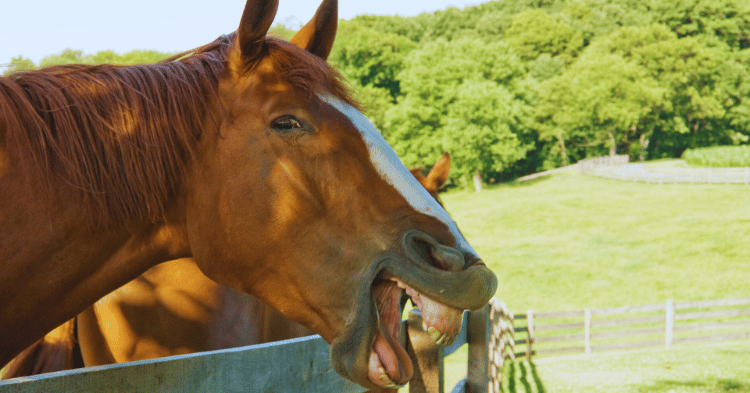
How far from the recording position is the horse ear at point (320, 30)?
174 centimetres

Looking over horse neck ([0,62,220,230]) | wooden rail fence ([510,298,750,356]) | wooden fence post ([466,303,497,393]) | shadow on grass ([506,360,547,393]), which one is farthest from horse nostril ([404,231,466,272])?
wooden rail fence ([510,298,750,356])

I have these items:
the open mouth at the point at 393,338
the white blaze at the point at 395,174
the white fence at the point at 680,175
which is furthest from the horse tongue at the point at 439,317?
the white fence at the point at 680,175

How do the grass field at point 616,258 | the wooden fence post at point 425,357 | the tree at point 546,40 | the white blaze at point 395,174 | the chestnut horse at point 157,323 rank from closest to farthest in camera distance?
the white blaze at point 395,174 < the chestnut horse at point 157,323 < the wooden fence post at point 425,357 < the grass field at point 616,258 < the tree at point 546,40

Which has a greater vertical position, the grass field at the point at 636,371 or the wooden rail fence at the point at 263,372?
the wooden rail fence at the point at 263,372

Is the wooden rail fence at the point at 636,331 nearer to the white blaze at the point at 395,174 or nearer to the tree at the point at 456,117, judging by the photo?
the white blaze at the point at 395,174

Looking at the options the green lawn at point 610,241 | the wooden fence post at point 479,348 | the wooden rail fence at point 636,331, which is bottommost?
the green lawn at point 610,241

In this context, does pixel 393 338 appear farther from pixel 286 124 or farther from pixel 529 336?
pixel 529 336

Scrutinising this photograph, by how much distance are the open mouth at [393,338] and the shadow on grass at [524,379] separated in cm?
985

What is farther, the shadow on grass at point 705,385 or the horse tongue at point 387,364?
the shadow on grass at point 705,385

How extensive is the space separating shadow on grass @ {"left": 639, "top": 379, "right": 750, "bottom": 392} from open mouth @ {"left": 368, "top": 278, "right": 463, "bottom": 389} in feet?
30.9

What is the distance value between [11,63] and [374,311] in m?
1.38

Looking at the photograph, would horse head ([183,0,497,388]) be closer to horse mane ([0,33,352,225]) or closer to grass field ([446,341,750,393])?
horse mane ([0,33,352,225])

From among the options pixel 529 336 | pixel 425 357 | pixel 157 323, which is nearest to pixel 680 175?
pixel 529 336

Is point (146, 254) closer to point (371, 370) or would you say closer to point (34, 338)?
point (34, 338)
